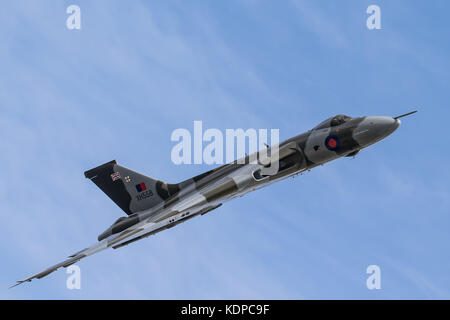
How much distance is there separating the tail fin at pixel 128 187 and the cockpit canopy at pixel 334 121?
12.1 m

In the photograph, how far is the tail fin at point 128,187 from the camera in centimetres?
5022

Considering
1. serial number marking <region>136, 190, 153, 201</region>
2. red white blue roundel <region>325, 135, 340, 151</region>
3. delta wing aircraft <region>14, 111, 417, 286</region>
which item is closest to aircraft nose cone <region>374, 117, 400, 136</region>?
delta wing aircraft <region>14, 111, 417, 286</region>

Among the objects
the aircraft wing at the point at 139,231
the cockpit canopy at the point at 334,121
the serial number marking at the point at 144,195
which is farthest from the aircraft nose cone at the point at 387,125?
the serial number marking at the point at 144,195

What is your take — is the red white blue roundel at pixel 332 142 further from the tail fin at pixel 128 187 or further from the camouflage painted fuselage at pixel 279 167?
the tail fin at pixel 128 187

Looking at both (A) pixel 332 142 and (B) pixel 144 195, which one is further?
(B) pixel 144 195

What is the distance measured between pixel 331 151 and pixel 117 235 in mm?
15890

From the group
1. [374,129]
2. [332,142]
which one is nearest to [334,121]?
[332,142]

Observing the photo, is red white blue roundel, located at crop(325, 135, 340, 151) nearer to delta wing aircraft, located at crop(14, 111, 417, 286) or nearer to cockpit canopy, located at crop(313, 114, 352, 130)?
delta wing aircraft, located at crop(14, 111, 417, 286)

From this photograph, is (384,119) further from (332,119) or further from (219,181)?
(219,181)

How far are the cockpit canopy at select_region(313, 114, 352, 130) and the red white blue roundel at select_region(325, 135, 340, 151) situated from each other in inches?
43.1

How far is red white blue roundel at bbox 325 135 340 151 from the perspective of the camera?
4488 centimetres

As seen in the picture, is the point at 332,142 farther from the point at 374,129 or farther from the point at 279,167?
the point at 279,167

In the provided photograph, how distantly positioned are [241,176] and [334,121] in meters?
7.34

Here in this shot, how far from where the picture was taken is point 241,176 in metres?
45.9
